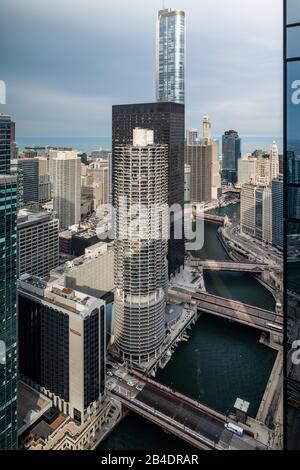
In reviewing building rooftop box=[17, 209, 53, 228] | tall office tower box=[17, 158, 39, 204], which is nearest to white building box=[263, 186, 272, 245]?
building rooftop box=[17, 209, 53, 228]

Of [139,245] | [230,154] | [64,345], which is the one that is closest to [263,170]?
[230,154]

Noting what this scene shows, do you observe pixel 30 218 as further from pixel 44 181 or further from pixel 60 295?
pixel 44 181

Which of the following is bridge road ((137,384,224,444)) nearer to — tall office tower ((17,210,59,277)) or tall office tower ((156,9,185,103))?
tall office tower ((17,210,59,277))

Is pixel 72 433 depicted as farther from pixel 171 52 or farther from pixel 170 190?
pixel 171 52

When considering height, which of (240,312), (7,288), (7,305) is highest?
(7,288)

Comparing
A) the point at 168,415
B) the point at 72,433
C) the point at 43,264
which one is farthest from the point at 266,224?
the point at 72,433

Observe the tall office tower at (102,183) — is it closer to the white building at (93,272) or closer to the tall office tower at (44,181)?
the tall office tower at (44,181)

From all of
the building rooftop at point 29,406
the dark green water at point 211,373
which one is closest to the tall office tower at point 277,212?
the dark green water at point 211,373
